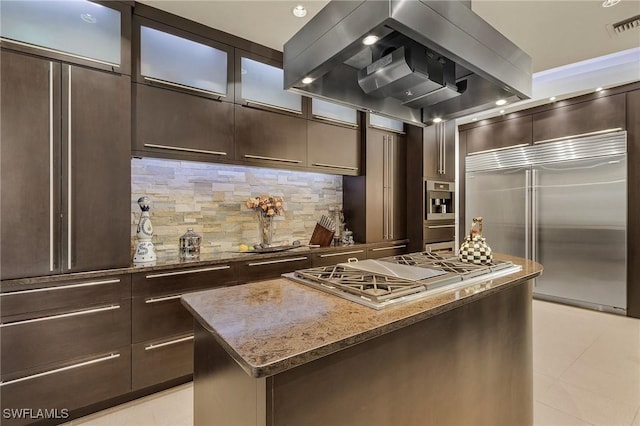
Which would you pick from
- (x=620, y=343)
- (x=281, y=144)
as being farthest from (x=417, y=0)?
(x=620, y=343)

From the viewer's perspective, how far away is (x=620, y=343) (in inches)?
114

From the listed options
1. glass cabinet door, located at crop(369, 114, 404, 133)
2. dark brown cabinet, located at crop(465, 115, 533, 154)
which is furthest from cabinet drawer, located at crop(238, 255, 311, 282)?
dark brown cabinet, located at crop(465, 115, 533, 154)

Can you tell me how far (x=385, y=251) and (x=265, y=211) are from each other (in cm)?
150

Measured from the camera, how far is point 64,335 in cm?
186

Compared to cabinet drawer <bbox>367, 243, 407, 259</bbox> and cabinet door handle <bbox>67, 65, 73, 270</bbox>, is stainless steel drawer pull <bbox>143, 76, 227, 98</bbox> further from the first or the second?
cabinet drawer <bbox>367, 243, 407, 259</bbox>

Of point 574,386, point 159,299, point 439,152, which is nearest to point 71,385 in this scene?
point 159,299

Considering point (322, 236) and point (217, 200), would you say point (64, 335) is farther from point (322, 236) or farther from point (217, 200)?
point (322, 236)

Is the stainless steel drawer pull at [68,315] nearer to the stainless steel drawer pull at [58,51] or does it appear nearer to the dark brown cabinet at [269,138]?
the dark brown cabinet at [269,138]

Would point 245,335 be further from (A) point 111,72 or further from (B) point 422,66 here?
(A) point 111,72

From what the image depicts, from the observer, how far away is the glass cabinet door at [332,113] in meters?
3.20

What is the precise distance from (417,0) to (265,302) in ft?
4.04

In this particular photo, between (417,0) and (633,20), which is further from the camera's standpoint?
(633,20)

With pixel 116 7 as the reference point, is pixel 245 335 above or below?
below

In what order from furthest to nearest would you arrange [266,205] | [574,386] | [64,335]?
[266,205] → [574,386] → [64,335]
